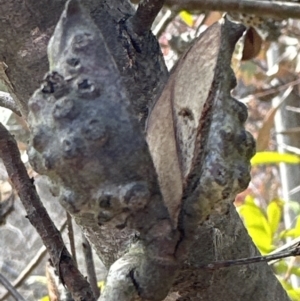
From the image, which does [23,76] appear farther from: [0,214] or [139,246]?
[0,214]

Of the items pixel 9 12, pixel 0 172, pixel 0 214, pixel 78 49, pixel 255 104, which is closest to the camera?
pixel 78 49

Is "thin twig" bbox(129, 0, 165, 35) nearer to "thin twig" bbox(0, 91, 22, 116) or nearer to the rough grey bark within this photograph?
the rough grey bark

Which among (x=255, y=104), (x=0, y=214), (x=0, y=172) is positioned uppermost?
(x=0, y=214)

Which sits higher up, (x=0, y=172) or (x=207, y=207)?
(x=207, y=207)

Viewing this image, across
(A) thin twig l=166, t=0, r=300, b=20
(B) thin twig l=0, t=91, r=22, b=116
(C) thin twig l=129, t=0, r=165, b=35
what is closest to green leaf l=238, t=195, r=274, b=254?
(A) thin twig l=166, t=0, r=300, b=20

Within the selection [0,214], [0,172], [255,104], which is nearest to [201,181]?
[0,214]

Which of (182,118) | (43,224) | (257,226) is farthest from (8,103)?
(257,226)

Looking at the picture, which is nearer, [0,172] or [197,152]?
[197,152]
